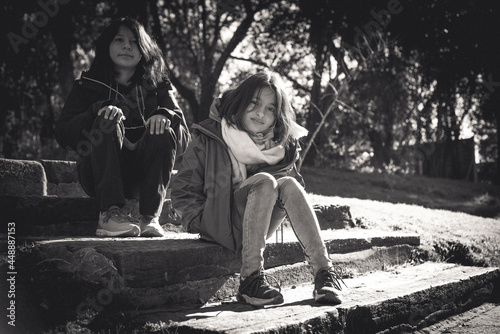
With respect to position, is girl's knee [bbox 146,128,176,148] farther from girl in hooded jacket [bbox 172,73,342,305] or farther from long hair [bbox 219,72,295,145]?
long hair [bbox 219,72,295,145]

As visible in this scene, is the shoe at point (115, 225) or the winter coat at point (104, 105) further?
the winter coat at point (104, 105)

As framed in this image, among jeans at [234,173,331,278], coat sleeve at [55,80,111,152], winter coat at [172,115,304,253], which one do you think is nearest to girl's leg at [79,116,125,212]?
coat sleeve at [55,80,111,152]

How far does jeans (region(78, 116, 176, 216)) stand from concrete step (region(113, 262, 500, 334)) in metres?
0.90

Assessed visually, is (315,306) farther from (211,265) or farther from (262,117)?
(262,117)

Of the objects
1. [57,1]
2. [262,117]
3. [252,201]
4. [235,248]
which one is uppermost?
[57,1]

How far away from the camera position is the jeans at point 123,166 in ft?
10.1

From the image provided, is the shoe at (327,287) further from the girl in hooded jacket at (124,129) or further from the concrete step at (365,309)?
the girl in hooded jacket at (124,129)

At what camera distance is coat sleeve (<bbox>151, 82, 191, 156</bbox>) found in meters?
3.38

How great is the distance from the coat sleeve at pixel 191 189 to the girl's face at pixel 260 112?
0.37 meters

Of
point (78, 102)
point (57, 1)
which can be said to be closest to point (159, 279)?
point (78, 102)

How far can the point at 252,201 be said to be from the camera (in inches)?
107

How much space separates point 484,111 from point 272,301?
14.8m

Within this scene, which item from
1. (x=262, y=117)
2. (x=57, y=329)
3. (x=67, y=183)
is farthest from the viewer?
(x=67, y=183)


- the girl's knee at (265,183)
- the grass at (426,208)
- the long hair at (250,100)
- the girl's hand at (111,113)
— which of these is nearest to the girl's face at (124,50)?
the girl's hand at (111,113)
